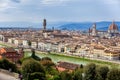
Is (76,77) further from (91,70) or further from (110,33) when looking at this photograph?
(110,33)

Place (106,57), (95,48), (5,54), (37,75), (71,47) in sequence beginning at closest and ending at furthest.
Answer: (37,75)
(5,54)
(106,57)
(95,48)
(71,47)

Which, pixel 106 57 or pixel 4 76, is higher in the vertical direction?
pixel 4 76

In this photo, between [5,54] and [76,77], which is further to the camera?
[5,54]

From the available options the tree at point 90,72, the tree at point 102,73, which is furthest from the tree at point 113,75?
the tree at point 90,72

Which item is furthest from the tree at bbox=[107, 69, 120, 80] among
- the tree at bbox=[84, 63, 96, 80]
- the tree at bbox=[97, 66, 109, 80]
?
the tree at bbox=[84, 63, 96, 80]

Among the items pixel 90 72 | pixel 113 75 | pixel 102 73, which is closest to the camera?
pixel 113 75

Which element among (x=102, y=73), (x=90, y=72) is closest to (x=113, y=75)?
(x=102, y=73)

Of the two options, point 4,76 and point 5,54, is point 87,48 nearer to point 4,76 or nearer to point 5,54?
point 5,54

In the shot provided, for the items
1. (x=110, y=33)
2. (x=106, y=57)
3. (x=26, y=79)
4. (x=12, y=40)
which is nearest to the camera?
(x=26, y=79)

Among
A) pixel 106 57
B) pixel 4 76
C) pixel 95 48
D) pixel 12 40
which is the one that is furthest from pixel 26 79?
pixel 12 40

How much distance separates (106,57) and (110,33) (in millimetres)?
49645

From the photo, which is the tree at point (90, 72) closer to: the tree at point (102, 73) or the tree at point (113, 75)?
the tree at point (102, 73)

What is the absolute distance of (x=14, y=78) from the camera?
8.57 metres

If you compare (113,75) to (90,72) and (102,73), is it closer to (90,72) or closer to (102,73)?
(102,73)
